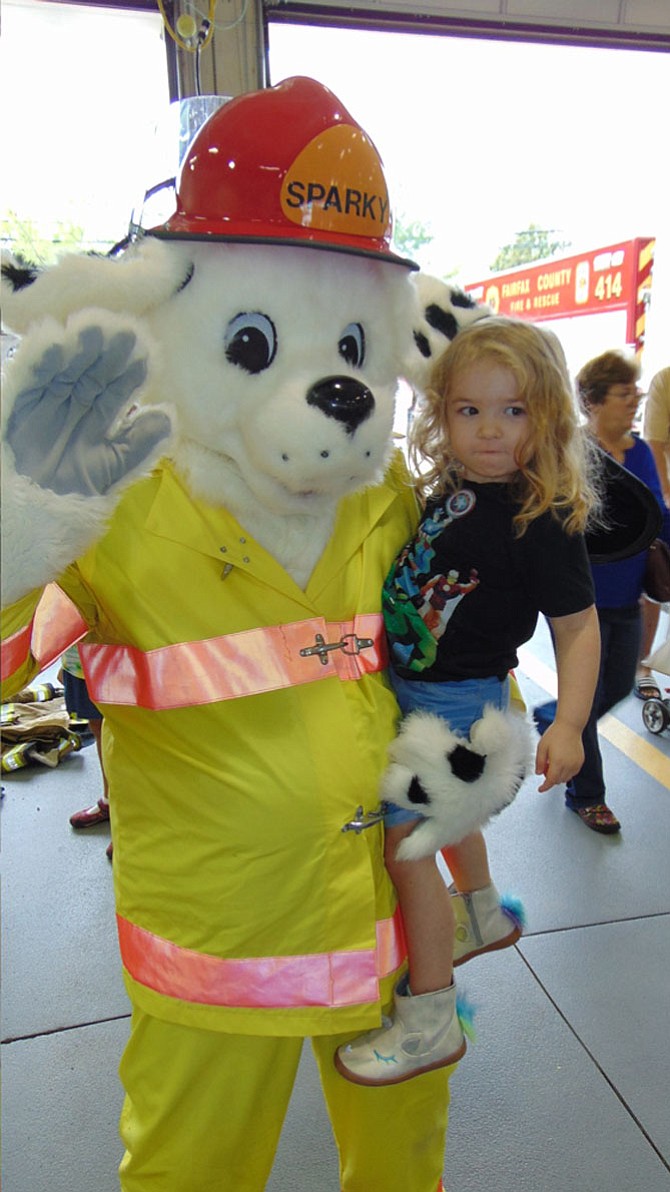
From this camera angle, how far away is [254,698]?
3.61 ft

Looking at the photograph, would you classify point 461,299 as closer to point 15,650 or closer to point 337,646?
point 337,646

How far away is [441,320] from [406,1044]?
3.68 ft

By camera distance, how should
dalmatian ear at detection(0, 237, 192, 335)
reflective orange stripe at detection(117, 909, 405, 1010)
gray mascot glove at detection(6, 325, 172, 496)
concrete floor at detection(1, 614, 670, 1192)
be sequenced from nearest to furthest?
gray mascot glove at detection(6, 325, 172, 496) → dalmatian ear at detection(0, 237, 192, 335) → reflective orange stripe at detection(117, 909, 405, 1010) → concrete floor at detection(1, 614, 670, 1192)

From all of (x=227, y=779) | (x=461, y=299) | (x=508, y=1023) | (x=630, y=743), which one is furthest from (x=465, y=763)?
(x=630, y=743)

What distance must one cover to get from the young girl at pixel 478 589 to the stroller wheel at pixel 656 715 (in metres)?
2.49

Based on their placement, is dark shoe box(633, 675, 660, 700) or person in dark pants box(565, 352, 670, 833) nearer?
person in dark pants box(565, 352, 670, 833)

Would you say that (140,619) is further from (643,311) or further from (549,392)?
(643,311)

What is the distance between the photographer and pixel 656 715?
359 cm

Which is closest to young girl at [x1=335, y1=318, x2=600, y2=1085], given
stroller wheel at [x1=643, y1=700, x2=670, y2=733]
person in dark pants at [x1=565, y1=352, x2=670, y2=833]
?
person in dark pants at [x1=565, y1=352, x2=670, y2=833]

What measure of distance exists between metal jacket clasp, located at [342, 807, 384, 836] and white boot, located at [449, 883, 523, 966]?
1.45ft

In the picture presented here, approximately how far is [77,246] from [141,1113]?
1.16 metres

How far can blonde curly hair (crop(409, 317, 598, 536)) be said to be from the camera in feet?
4.16

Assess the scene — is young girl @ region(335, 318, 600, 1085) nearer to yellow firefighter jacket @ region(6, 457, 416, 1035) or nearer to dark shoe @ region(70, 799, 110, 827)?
yellow firefighter jacket @ region(6, 457, 416, 1035)

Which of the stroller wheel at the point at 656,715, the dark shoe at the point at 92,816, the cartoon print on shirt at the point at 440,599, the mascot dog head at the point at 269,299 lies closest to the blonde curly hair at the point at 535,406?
the cartoon print on shirt at the point at 440,599
